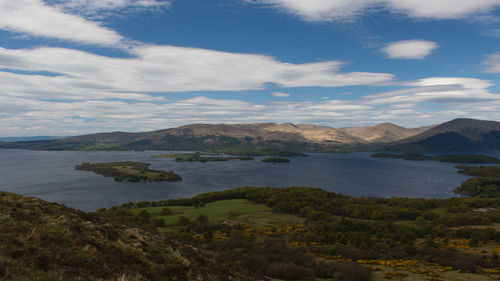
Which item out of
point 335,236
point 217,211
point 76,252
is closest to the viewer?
point 76,252

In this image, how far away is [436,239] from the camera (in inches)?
2569

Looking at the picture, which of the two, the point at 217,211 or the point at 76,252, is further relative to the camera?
the point at 217,211

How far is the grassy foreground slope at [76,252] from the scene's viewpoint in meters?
14.4

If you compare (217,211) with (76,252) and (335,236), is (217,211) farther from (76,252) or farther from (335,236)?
(76,252)

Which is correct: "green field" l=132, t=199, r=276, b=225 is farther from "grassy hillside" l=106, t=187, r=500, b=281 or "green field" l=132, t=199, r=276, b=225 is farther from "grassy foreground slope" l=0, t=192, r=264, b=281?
"grassy foreground slope" l=0, t=192, r=264, b=281

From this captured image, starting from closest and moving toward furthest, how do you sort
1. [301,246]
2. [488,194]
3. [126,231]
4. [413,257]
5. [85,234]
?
1. [85,234]
2. [126,231]
3. [413,257]
4. [301,246]
5. [488,194]

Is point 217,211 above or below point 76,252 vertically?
below

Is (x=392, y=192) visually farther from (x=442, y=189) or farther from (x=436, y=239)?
(x=436, y=239)

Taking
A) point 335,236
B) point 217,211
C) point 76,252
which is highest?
point 76,252

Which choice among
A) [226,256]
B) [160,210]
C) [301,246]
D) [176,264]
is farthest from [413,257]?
[160,210]

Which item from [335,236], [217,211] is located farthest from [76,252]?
[217,211]

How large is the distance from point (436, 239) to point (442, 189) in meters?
139

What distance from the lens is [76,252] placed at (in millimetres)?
17453

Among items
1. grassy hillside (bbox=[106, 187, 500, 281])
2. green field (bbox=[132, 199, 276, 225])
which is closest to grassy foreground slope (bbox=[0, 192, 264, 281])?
grassy hillside (bbox=[106, 187, 500, 281])
